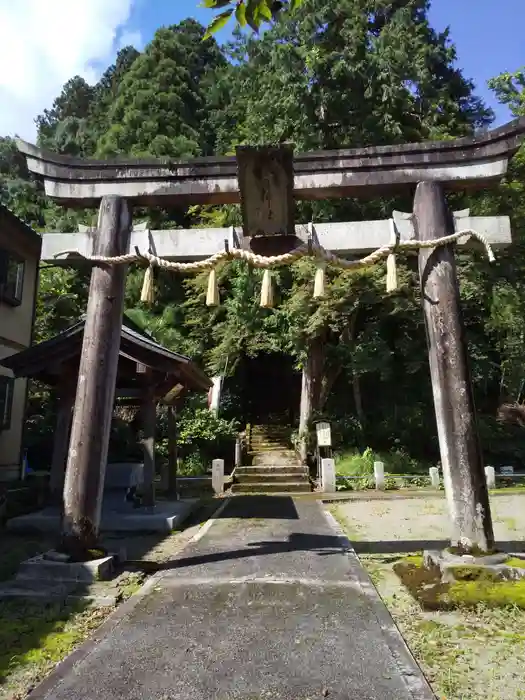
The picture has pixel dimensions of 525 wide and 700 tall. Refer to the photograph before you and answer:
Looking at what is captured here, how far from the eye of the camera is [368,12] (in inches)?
906

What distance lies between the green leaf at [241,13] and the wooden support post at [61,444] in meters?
8.61

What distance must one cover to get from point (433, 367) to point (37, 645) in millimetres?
4742

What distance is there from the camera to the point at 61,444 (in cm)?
1023

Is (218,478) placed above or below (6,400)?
below

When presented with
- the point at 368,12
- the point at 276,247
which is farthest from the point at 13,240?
the point at 368,12

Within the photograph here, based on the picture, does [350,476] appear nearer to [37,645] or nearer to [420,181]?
[420,181]

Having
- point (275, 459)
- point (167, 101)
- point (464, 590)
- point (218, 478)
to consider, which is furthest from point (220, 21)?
point (167, 101)

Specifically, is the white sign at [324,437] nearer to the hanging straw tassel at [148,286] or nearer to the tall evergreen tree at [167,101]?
the hanging straw tassel at [148,286]

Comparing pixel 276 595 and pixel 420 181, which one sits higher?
pixel 420 181

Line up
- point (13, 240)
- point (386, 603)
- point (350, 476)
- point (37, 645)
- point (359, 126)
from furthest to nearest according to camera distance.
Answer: point (359, 126), point (350, 476), point (13, 240), point (386, 603), point (37, 645)

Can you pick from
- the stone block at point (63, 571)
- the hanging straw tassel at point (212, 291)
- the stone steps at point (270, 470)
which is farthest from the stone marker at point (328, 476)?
the stone block at point (63, 571)

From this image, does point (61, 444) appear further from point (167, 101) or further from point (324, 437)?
point (167, 101)

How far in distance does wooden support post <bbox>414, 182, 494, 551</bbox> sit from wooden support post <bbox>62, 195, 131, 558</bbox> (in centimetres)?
378

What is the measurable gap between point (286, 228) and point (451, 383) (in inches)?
102
